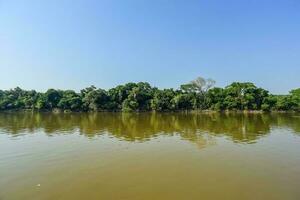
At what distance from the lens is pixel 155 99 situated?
5509cm

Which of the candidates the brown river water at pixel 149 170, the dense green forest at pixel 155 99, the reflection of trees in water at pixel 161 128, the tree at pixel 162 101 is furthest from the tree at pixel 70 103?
the brown river water at pixel 149 170

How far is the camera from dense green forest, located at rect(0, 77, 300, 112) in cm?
5225

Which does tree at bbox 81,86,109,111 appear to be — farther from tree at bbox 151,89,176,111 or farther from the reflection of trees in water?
the reflection of trees in water

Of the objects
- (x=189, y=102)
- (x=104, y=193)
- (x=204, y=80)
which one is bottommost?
(x=104, y=193)

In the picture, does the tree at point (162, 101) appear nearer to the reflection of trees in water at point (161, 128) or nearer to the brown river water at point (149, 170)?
the reflection of trees in water at point (161, 128)

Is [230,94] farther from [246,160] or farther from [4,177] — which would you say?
[4,177]

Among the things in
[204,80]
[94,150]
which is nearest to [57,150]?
[94,150]

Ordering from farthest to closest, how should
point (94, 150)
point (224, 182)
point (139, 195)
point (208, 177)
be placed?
point (94, 150), point (208, 177), point (224, 182), point (139, 195)

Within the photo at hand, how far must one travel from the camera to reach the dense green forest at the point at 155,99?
52.2m

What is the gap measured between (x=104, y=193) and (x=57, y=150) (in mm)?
Result: 6831

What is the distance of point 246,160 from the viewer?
1100 centimetres

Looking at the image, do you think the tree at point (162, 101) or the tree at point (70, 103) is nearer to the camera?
the tree at point (162, 101)

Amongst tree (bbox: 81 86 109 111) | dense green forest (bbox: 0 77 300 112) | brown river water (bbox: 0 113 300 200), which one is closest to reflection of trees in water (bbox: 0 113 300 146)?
brown river water (bbox: 0 113 300 200)

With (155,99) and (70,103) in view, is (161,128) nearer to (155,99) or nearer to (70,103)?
(155,99)
